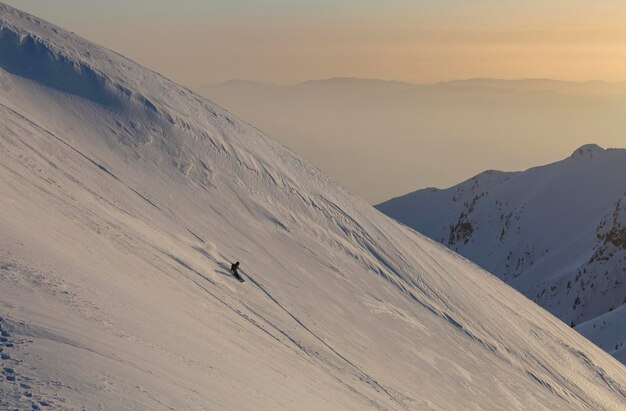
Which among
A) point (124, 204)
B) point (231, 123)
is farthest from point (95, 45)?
point (124, 204)

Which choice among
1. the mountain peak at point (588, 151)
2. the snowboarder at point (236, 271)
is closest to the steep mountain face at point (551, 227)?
the mountain peak at point (588, 151)

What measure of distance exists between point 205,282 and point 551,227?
5646 centimetres

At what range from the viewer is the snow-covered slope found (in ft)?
24.2

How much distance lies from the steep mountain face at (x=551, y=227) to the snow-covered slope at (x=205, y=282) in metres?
27.7

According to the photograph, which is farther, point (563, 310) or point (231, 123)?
point (563, 310)

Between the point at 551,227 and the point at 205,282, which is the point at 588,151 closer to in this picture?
the point at 551,227

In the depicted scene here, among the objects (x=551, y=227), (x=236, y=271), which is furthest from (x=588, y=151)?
(x=236, y=271)

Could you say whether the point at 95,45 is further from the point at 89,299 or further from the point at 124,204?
the point at 89,299

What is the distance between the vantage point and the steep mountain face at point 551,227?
5247cm

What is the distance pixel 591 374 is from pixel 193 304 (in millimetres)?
14292

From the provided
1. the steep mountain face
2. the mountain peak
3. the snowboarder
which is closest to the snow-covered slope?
the snowboarder

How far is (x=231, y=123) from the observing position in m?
25.3

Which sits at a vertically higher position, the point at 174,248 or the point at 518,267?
the point at 518,267

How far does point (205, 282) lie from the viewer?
13680 mm
